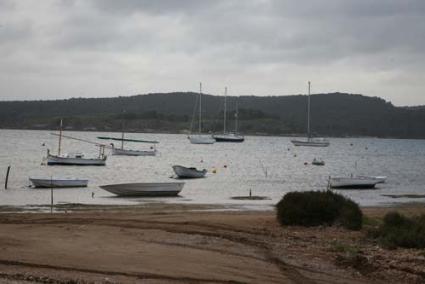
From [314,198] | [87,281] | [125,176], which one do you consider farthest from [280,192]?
[87,281]

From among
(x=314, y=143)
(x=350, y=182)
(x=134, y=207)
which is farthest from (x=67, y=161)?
(x=314, y=143)

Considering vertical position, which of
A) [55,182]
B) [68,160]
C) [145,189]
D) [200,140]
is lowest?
[68,160]

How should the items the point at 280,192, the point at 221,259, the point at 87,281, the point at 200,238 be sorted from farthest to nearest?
the point at 280,192 → the point at 200,238 → the point at 221,259 → the point at 87,281

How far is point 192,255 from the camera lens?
1412cm

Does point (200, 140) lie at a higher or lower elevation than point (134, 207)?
higher

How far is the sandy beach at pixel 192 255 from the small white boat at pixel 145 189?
19.6m

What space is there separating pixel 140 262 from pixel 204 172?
158 feet

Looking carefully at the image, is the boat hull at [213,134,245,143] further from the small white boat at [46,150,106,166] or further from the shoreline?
the shoreline

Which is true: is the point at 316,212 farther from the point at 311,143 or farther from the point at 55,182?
the point at 311,143

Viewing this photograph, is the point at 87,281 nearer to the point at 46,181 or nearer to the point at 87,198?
the point at 87,198

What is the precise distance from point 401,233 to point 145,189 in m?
23.6

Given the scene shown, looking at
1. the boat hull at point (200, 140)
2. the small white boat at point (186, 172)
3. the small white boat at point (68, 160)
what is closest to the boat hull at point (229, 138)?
the boat hull at point (200, 140)

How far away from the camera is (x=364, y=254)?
15.5 m

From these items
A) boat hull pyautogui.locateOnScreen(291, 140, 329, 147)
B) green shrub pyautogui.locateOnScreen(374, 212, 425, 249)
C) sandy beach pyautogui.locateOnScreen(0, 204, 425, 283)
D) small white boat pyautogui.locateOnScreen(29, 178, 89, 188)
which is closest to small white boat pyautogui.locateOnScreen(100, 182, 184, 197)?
small white boat pyautogui.locateOnScreen(29, 178, 89, 188)
